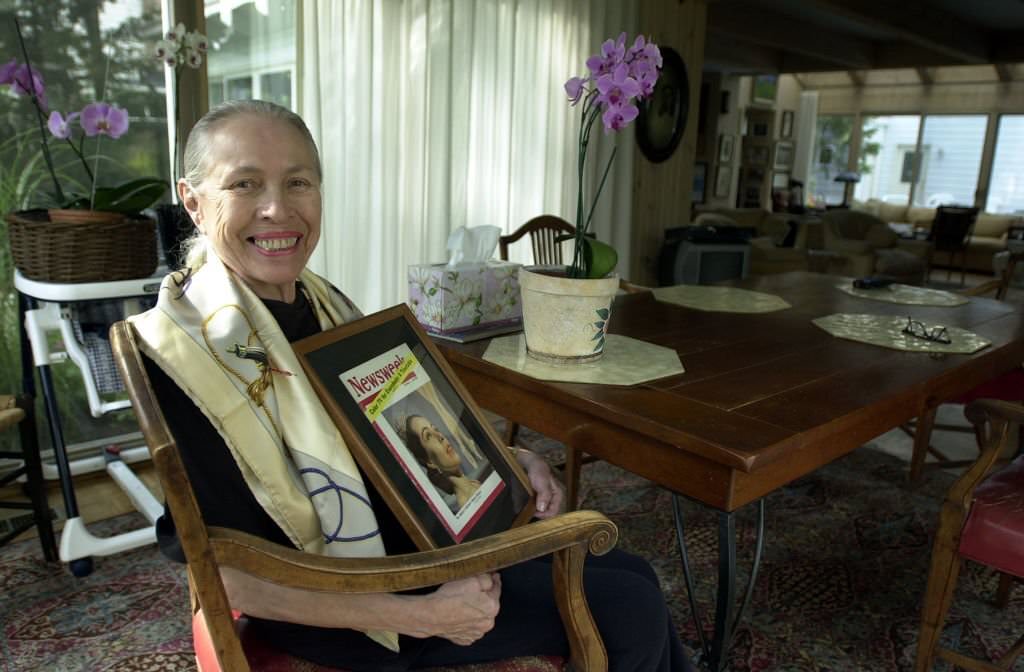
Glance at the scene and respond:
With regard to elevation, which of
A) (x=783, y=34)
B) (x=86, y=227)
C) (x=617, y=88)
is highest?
(x=783, y=34)

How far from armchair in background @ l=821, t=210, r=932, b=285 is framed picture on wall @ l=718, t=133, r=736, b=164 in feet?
6.68

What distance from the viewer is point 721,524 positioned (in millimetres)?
1312

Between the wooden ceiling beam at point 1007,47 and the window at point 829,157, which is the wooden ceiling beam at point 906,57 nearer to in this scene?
the wooden ceiling beam at point 1007,47

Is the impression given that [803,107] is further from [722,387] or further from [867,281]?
[722,387]

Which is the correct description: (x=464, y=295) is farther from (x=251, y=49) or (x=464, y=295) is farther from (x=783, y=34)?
(x=783, y=34)

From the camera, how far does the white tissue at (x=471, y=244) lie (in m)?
1.64

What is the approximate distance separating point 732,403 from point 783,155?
37.4 feet

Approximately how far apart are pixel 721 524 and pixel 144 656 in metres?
1.38

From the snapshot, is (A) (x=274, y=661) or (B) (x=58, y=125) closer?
(A) (x=274, y=661)

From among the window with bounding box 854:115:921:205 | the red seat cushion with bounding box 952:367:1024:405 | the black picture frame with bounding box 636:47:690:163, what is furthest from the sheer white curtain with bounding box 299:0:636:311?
the window with bounding box 854:115:921:205

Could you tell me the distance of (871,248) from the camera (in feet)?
26.0

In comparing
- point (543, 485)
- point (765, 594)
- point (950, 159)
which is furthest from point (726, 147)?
point (543, 485)

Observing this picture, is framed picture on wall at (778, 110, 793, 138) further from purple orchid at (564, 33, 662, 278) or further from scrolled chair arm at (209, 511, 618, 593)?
scrolled chair arm at (209, 511, 618, 593)

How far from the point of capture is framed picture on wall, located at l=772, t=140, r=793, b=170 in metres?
11.4
